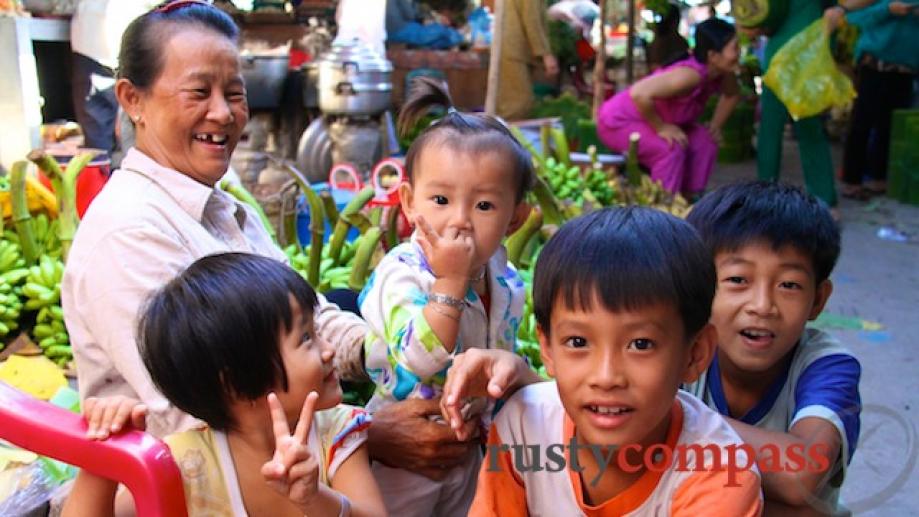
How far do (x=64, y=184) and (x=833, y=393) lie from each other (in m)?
2.29

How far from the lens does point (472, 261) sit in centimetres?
153

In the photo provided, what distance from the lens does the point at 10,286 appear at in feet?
9.53

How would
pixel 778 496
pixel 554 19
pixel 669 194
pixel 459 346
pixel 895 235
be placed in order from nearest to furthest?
pixel 778 496
pixel 459 346
pixel 669 194
pixel 895 235
pixel 554 19

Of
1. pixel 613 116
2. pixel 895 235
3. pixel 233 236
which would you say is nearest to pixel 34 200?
pixel 233 236

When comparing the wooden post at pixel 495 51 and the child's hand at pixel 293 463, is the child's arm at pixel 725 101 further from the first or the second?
the child's hand at pixel 293 463

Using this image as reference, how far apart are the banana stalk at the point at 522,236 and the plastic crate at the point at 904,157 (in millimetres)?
4763

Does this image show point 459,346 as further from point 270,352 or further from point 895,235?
point 895,235

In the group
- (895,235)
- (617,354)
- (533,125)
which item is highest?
(617,354)

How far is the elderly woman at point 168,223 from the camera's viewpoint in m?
1.61

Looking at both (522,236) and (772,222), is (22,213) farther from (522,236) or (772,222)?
(772,222)

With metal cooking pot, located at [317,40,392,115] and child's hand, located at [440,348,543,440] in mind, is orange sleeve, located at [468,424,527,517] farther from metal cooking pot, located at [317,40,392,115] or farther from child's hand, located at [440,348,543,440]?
metal cooking pot, located at [317,40,392,115]

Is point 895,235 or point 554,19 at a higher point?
point 554,19

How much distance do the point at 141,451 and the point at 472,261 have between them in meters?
0.63

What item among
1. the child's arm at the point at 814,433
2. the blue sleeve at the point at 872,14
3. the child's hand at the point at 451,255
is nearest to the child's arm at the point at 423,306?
the child's hand at the point at 451,255
